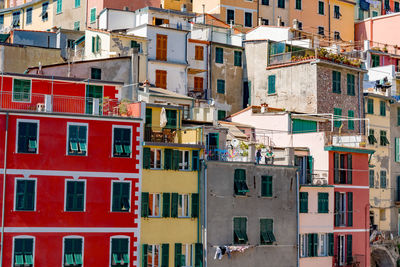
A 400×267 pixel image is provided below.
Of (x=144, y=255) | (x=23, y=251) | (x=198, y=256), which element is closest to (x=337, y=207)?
(x=198, y=256)

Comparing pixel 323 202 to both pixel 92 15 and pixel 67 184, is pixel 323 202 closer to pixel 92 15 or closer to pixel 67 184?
pixel 67 184

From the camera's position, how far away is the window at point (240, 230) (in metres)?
47.0

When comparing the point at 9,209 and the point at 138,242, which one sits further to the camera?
the point at 138,242

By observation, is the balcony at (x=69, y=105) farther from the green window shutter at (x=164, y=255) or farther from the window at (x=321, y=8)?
the window at (x=321, y=8)

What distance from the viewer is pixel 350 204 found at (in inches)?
2135

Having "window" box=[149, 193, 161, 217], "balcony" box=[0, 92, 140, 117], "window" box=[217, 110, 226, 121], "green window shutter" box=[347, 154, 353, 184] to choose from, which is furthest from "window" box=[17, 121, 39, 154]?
"window" box=[217, 110, 226, 121]

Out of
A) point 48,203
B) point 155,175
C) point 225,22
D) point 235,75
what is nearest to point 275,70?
point 235,75

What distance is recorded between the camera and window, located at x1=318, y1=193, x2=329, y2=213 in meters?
52.1

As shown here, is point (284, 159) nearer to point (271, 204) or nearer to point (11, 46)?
point (271, 204)

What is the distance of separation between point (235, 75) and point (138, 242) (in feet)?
84.0

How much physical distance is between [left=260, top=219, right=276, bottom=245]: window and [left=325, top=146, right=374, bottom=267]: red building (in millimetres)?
6221

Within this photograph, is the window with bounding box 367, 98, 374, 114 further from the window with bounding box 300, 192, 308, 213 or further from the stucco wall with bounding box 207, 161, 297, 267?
the stucco wall with bounding box 207, 161, 297, 267

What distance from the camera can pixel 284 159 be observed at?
167 feet

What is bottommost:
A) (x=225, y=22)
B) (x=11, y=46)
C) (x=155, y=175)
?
(x=155, y=175)
